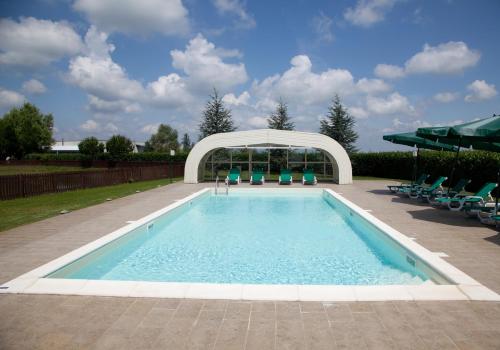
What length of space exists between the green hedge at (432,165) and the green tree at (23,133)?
50.6 meters

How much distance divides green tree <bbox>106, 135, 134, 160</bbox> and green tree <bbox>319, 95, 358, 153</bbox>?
22.3 metres

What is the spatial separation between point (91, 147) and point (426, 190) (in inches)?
1497

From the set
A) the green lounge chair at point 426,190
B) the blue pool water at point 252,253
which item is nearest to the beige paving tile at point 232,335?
the blue pool water at point 252,253

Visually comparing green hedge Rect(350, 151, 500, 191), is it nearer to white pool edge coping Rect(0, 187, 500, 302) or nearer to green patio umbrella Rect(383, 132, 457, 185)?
green patio umbrella Rect(383, 132, 457, 185)

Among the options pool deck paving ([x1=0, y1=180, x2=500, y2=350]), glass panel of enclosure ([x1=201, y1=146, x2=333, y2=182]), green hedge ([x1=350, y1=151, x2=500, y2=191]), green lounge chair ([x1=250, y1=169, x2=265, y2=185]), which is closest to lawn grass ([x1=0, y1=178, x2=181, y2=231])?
pool deck paving ([x1=0, y1=180, x2=500, y2=350])

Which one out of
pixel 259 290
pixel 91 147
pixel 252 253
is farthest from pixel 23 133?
pixel 259 290

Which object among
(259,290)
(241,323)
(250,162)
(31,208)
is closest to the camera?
(241,323)

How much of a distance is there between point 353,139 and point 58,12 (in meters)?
27.8

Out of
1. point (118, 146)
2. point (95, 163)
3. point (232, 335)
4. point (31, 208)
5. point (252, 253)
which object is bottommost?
point (252, 253)

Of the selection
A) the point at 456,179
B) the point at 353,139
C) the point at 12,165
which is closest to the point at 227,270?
the point at 456,179

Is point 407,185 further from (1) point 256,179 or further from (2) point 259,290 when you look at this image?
(2) point 259,290

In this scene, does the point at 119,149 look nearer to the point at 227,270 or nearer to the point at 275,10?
the point at 275,10

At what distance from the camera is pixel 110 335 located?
315cm

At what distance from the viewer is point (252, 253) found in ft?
22.6
